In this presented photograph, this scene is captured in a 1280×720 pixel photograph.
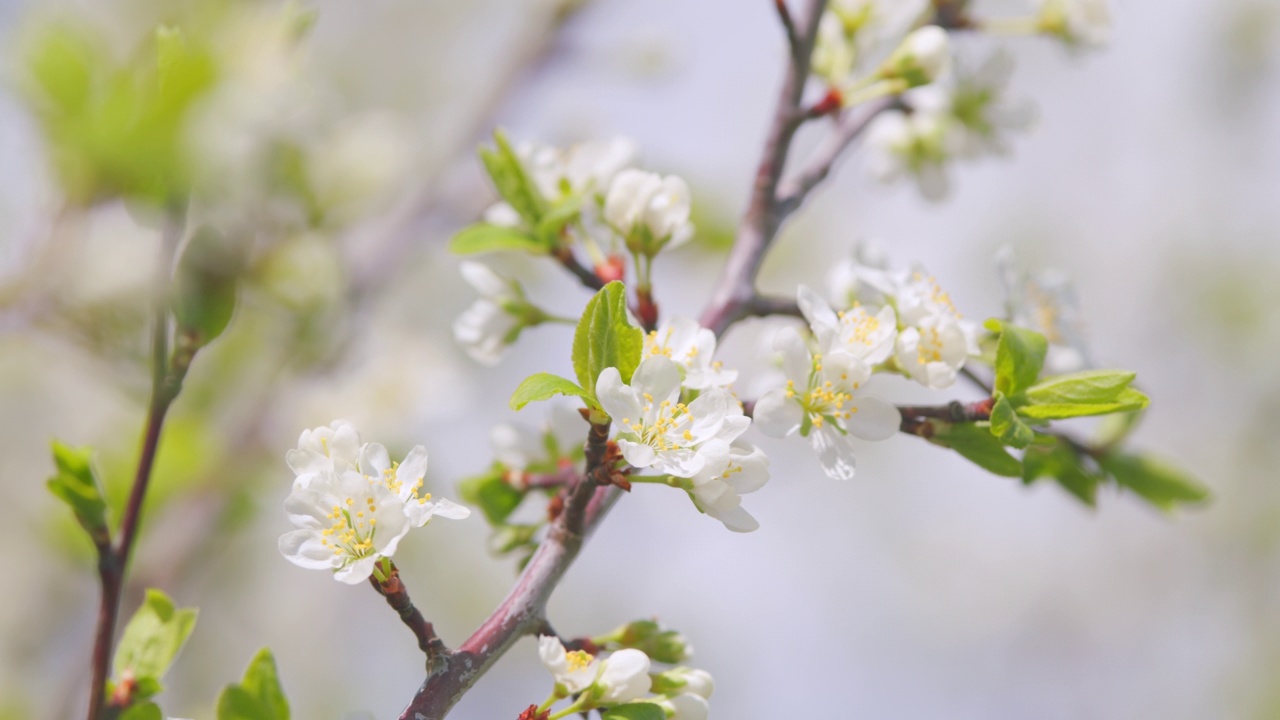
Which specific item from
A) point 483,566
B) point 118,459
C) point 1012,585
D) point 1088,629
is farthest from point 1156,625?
point 118,459

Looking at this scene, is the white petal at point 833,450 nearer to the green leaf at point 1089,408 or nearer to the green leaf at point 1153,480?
the green leaf at point 1089,408

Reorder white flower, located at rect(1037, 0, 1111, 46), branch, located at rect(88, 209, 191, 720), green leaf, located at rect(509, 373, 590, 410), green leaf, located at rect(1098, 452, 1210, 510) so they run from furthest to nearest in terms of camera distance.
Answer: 1. white flower, located at rect(1037, 0, 1111, 46)
2. green leaf, located at rect(1098, 452, 1210, 510)
3. branch, located at rect(88, 209, 191, 720)
4. green leaf, located at rect(509, 373, 590, 410)

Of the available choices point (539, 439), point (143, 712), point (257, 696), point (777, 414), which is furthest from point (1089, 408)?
point (143, 712)

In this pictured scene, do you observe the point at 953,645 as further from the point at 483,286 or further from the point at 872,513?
the point at 483,286

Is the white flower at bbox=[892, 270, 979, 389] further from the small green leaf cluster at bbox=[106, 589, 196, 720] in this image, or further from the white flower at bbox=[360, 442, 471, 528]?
the small green leaf cluster at bbox=[106, 589, 196, 720]

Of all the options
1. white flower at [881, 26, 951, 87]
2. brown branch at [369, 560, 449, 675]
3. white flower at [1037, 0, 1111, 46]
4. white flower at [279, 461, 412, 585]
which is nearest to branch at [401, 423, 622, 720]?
brown branch at [369, 560, 449, 675]

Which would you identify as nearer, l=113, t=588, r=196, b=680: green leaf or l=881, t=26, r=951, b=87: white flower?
l=113, t=588, r=196, b=680: green leaf
